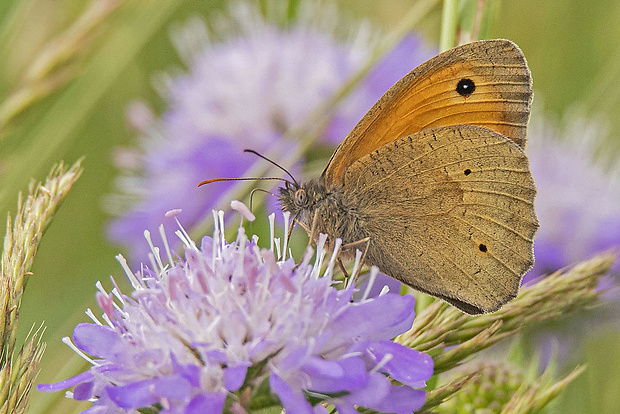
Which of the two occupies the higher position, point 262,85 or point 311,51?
point 311,51

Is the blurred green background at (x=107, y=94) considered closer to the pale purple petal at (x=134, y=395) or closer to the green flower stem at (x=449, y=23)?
the green flower stem at (x=449, y=23)

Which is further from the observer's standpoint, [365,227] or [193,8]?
[193,8]

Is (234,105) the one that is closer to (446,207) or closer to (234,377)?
(446,207)

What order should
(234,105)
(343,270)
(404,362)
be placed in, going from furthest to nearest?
(234,105)
(343,270)
(404,362)

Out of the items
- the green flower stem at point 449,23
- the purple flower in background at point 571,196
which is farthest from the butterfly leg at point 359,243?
the purple flower in background at point 571,196

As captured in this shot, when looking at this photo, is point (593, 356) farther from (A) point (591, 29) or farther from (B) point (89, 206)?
(B) point (89, 206)

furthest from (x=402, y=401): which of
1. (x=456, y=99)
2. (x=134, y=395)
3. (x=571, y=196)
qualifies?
(x=571, y=196)

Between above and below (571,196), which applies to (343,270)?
below

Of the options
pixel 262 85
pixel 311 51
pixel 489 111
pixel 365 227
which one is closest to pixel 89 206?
pixel 262 85
